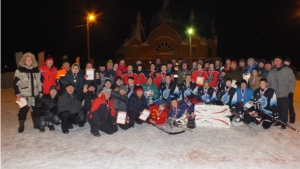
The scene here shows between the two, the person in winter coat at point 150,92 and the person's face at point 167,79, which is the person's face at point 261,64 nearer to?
the person's face at point 167,79

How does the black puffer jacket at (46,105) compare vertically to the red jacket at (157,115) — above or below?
above

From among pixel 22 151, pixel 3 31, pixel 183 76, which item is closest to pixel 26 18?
pixel 3 31

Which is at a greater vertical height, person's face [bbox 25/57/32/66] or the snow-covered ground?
person's face [bbox 25/57/32/66]

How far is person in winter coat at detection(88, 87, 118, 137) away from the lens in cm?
Answer: 677

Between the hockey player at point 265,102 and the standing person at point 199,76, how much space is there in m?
1.71

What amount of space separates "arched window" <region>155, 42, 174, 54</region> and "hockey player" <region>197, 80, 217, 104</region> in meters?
32.0

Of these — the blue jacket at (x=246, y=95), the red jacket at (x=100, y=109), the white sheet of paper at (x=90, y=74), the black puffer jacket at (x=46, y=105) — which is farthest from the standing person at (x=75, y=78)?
the blue jacket at (x=246, y=95)

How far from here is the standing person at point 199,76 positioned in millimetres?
8828

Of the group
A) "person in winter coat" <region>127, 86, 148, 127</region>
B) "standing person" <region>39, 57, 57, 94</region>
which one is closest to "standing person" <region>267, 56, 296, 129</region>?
"person in winter coat" <region>127, 86, 148, 127</region>

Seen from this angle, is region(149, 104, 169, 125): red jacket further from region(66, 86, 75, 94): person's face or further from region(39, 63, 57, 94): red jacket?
region(39, 63, 57, 94): red jacket

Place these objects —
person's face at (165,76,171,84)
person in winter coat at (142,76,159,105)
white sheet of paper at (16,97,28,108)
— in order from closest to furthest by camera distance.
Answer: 1. white sheet of paper at (16,97,28,108)
2. person in winter coat at (142,76,159,105)
3. person's face at (165,76,171,84)

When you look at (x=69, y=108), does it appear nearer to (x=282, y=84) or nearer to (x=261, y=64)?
(x=282, y=84)

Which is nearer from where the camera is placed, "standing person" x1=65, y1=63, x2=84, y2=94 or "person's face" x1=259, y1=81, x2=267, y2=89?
"person's face" x1=259, y1=81, x2=267, y2=89

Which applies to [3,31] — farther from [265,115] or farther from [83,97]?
[265,115]
